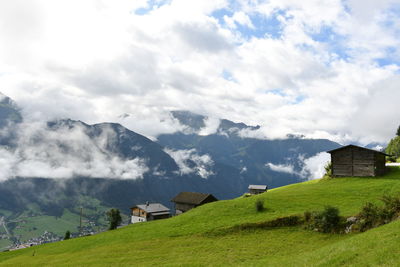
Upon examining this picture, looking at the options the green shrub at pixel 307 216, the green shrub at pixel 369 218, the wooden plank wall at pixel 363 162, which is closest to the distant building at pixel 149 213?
the wooden plank wall at pixel 363 162

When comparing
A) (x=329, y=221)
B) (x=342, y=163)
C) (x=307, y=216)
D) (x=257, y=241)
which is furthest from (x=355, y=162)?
(x=257, y=241)

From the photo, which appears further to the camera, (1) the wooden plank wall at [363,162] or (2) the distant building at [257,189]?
(2) the distant building at [257,189]

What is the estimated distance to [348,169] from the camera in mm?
69188

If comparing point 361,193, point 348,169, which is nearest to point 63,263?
point 361,193

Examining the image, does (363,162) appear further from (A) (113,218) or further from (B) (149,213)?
(B) (149,213)

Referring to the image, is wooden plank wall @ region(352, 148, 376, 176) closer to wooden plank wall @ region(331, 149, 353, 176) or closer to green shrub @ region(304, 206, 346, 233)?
wooden plank wall @ region(331, 149, 353, 176)

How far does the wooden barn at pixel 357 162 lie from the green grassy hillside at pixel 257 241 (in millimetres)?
3975

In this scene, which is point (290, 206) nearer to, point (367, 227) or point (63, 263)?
point (367, 227)

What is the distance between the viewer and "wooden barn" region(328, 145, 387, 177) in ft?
217

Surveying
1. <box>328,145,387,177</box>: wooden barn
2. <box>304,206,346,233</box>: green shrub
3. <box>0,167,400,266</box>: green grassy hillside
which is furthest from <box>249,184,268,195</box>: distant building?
<box>304,206,346,233</box>: green shrub

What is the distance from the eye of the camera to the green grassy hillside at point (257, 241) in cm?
2162

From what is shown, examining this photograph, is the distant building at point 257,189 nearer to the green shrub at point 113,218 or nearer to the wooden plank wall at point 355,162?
the wooden plank wall at point 355,162

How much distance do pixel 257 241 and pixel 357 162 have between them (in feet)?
143

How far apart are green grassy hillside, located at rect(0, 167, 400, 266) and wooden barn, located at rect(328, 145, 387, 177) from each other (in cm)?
398
